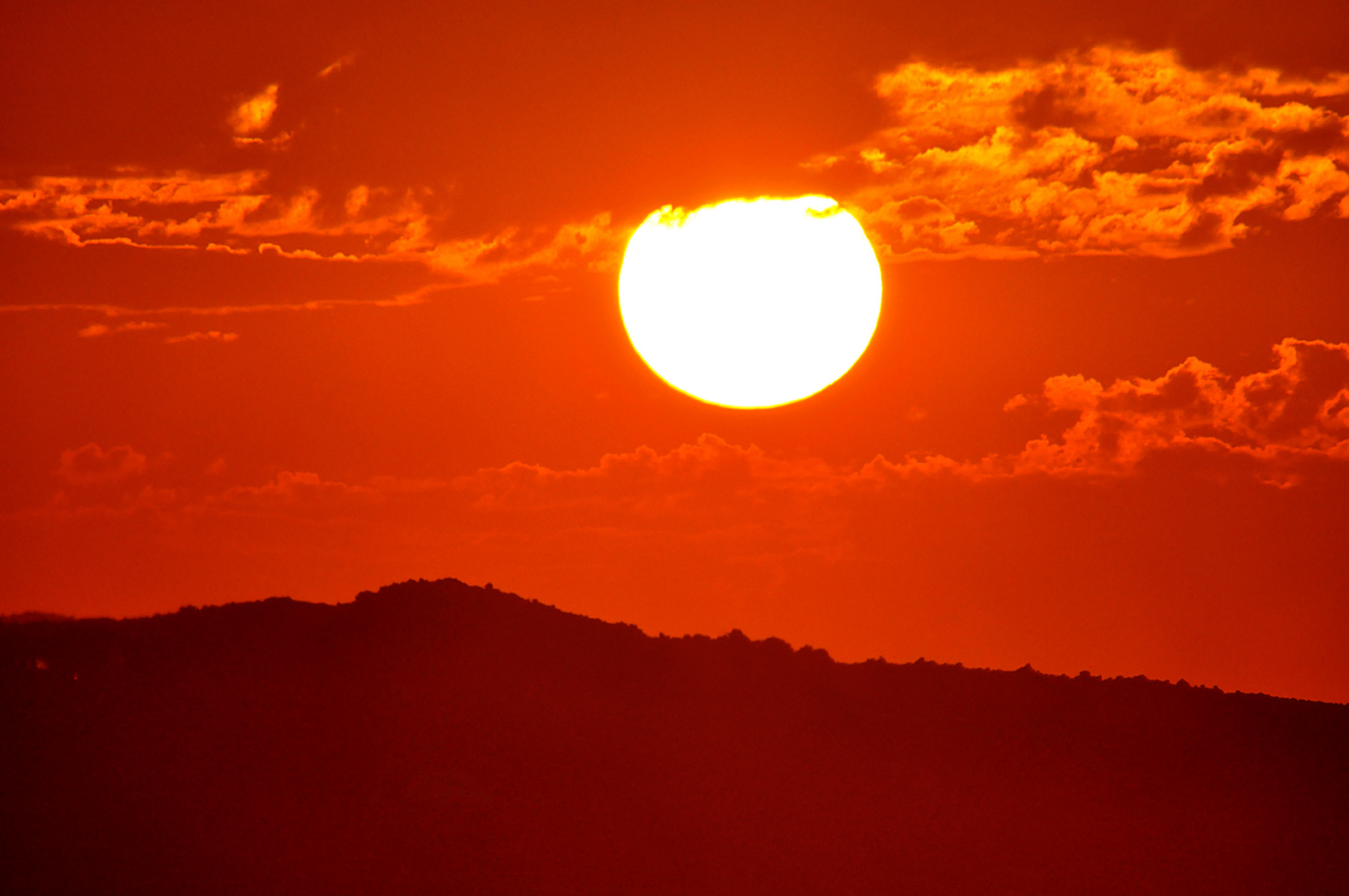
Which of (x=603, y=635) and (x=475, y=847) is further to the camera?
(x=603, y=635)

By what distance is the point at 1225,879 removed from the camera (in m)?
24.7

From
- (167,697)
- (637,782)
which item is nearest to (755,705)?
(637,782)

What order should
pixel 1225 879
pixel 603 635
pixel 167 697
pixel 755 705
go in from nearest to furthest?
pixel 1225 879
pixel 167 697
pixel 755 705
pixel 603 635

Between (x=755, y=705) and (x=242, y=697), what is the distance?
10221mm

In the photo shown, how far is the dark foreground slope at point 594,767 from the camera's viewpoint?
2280 cm

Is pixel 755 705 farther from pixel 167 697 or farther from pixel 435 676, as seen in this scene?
pixel 167 697

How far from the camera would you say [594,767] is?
25.8 m

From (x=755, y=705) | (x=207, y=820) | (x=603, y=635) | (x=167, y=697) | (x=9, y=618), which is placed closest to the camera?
(x=207, y=820)

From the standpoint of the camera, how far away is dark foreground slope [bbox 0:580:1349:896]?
22797 millimetres

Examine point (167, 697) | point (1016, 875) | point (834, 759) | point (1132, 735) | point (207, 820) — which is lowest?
point (207, 820)

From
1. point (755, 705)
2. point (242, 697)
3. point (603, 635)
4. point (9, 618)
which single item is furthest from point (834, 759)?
point (9, 618)

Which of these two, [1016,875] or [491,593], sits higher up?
[491,593]

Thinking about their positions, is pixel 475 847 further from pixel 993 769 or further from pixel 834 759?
pixel 993 769

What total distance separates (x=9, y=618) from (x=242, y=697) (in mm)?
9823
